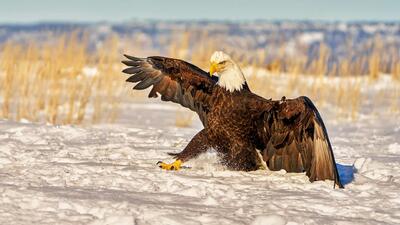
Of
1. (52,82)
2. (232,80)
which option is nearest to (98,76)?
(52,82)

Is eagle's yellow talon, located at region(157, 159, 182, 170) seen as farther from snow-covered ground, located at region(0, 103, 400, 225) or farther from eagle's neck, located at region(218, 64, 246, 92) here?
eagle's neck, located at region(218, 64, 246, 92)

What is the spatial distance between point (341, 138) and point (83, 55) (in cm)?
412

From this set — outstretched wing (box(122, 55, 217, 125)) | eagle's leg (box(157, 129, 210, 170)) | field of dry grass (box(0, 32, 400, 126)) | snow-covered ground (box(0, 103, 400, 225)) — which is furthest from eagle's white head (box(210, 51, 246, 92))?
field of dry grass (box(0, 32, 400, 126))

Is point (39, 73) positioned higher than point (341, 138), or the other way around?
point (39, 73)

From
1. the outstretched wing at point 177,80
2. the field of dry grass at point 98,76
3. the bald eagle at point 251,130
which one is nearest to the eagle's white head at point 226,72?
the bald eagle at point 251,130

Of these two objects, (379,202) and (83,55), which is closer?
(379,202)

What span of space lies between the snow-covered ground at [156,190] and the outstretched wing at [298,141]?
98 mm

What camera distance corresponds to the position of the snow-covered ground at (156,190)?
377 centimetres

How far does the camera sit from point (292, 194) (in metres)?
4.57

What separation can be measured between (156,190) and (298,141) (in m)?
1.32

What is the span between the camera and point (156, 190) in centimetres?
448

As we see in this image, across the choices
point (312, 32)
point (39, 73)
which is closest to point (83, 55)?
point (39, 73)

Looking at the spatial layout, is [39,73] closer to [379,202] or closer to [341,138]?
[341,138]

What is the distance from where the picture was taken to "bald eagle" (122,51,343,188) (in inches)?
201
